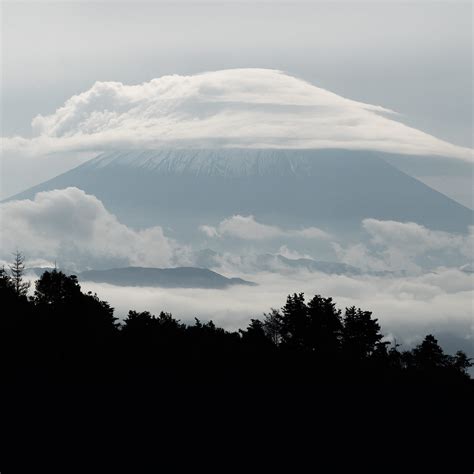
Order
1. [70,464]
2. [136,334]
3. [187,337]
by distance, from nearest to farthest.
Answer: [70,464] → [136,334] → [187,337]

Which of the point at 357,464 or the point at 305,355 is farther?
the point at 305,355

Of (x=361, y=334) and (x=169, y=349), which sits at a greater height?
(x=361, y=334)

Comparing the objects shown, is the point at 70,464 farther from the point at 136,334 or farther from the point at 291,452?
the point at 136,334

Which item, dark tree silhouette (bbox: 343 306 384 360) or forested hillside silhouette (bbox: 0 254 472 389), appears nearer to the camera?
forested hillside silhouette (bbox: 0 254 472 389)

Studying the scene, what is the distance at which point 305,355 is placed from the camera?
391 ft

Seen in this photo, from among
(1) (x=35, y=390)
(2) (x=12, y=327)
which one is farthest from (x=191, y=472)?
(2) (x=12, y=327)

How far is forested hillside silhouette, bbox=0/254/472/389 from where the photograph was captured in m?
96.5

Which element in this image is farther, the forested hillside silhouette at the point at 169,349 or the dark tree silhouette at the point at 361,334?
the dark tree silhouette at the point at 361,334

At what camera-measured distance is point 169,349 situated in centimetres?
10894

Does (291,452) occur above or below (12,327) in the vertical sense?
below

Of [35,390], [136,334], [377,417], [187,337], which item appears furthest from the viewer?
[187,337]

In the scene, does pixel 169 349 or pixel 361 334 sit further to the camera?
pixel 361 334

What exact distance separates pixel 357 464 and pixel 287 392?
19.0 metres

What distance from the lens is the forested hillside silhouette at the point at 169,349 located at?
96.5 meters
